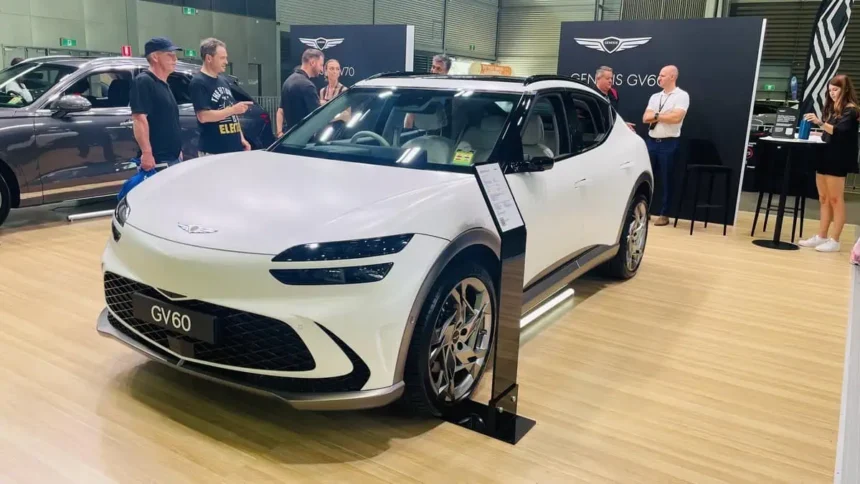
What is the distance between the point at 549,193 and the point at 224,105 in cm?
276

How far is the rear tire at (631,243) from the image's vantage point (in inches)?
187

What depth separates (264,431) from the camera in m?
2.64

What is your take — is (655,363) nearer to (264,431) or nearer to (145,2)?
(264,431)

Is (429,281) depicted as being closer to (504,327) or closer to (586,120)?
(504,327)

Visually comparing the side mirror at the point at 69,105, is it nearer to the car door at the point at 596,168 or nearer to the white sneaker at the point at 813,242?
the car door at the point at 596,168

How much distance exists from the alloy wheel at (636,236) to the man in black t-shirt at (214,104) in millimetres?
2946

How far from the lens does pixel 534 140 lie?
3.60 m

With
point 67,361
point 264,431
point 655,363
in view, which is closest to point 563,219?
point 655,363

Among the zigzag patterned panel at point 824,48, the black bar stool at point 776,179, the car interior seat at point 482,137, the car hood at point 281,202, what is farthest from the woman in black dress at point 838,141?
the car hood at point 281,202

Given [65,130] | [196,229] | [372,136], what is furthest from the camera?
[65,130]

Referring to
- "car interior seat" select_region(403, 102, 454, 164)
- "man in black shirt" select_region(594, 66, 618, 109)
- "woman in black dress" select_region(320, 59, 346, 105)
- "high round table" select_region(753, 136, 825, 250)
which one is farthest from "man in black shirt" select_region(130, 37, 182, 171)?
"high round table" select_region(753, 136, 825, 250)

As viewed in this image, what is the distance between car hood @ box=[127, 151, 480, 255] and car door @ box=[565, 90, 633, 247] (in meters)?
1.23

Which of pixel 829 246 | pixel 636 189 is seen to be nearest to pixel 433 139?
pixel 636 189

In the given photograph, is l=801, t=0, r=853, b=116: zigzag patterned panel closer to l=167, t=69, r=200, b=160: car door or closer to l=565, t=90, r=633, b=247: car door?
l=565, t=90, r=633, b=247: car door
